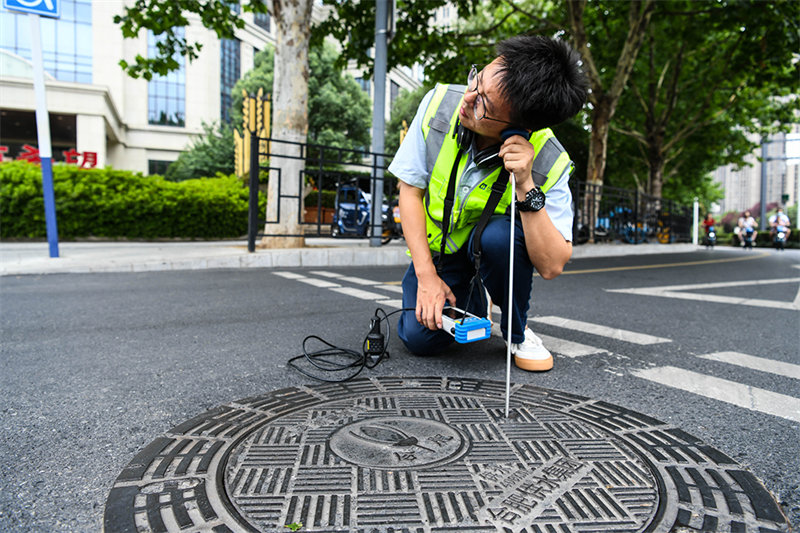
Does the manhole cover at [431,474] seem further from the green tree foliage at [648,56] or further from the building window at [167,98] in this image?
the building window at [167,98]

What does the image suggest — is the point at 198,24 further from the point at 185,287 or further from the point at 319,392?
the point at 319,392

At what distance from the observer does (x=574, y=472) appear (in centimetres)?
143

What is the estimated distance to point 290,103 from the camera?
8523 mm

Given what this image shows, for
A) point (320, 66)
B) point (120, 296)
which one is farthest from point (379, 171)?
point (320, 66)

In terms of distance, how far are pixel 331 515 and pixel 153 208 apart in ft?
38.1

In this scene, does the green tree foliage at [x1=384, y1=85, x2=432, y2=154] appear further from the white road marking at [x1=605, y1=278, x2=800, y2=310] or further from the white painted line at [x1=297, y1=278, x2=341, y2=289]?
the white painted line at [x1=297, y1=278, x2=341, y2=289]

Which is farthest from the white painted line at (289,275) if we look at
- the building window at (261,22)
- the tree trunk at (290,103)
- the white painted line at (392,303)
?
the building window at (261,22)

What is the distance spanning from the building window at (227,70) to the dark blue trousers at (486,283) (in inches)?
1555

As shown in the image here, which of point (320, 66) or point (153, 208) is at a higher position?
point (320, 66)

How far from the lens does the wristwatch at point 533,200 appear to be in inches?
77.8

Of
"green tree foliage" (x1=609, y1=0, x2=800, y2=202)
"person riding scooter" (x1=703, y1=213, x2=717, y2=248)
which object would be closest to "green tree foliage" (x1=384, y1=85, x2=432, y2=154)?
"green tree foliage" (x1=609, y1=0, x2=800, y2=202)

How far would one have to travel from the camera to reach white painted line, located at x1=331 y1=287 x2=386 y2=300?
459 centimetres

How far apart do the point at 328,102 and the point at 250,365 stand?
1020 inches

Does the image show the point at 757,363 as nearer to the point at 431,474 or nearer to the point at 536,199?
the point at 536,199
